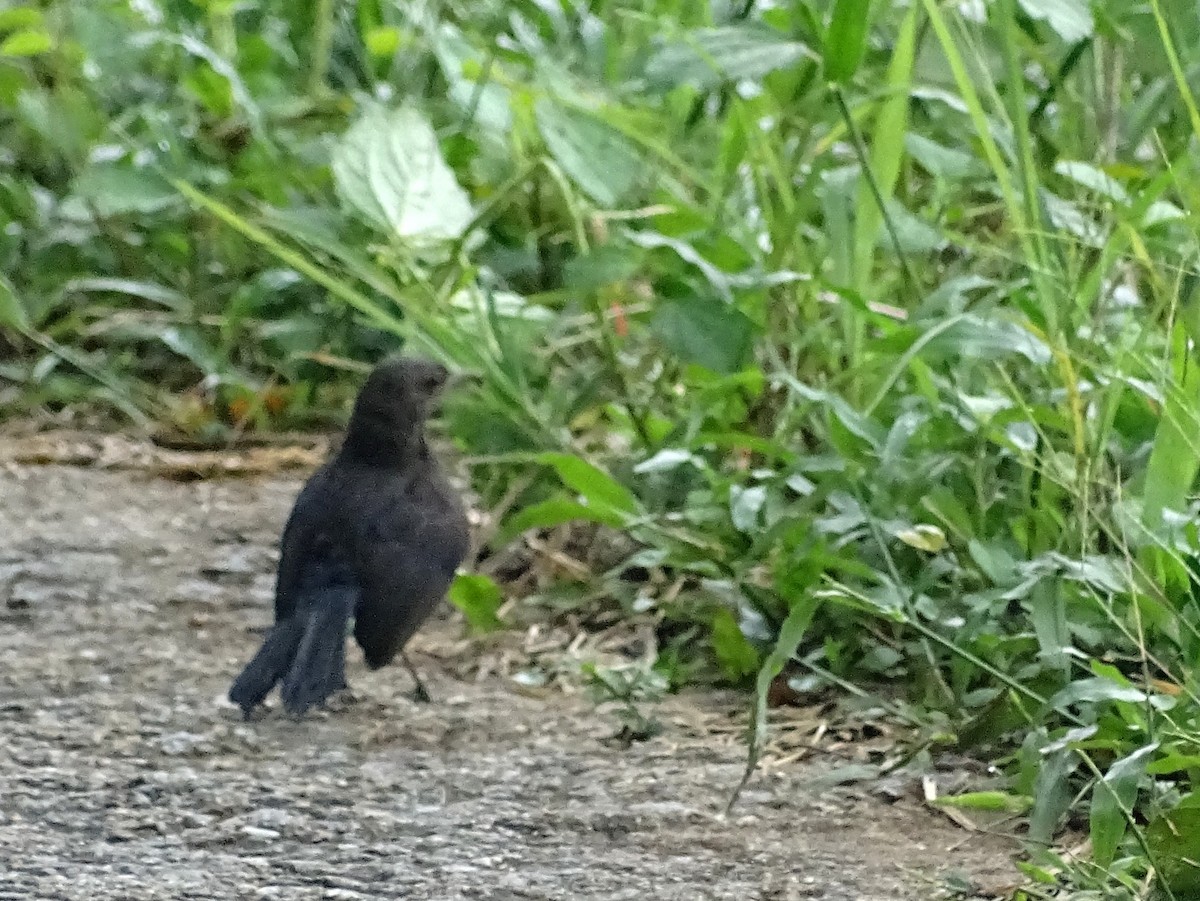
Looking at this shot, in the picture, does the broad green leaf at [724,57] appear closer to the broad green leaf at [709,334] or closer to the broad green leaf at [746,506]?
the broad green leaf at [709,334]

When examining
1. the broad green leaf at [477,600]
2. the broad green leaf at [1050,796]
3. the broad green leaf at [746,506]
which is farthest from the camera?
the broad green leaf at [477,600]

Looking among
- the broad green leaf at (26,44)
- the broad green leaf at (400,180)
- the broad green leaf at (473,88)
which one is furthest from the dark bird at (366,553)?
the broad green leaf at (26,44)

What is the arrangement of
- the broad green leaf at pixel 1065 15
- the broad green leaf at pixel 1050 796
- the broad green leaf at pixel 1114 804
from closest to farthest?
the broad green leaf at pixel 1114 804 < the broad green leaf at pixel 1050 796 < the broad green leaf at pixel 1065 15

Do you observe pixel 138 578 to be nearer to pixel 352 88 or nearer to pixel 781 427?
pixel 781 427

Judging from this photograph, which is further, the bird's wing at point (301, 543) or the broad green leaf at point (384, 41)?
the broad green leaf at point (384, 41)

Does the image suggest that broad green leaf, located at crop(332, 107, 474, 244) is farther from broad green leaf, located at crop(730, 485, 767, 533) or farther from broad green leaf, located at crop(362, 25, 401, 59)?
broad green leaf, located at crop(362, 25, 401, 59)

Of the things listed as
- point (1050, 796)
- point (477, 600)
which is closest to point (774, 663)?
point (1050, 796)

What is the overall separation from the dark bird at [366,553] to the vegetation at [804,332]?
0.46 ft

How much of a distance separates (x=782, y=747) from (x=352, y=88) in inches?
114

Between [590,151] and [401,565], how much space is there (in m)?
0.82

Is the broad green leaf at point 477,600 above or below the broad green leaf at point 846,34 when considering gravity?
below

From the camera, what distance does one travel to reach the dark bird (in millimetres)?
2740

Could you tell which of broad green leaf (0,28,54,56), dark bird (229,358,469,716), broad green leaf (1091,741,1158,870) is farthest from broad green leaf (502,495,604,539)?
broad green leaf (0,28,54,56)

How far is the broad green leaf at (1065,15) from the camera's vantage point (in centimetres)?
261
